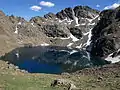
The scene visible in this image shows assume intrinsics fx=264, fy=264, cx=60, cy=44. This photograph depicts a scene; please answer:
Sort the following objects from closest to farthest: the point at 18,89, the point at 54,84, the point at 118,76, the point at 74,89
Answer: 1. the point at 18,89
2. the point at 74,89
3. the point at 54,84
4. the point at 118,76

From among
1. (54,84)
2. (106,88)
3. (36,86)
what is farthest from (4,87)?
(106,88)

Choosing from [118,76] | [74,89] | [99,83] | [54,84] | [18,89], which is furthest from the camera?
[118,76]

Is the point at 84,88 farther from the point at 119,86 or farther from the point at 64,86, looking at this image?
the point at 119,86

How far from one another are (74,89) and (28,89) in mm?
6531

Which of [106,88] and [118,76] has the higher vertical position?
[118,76]

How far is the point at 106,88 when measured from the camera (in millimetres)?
40094

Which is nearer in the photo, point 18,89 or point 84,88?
point 18,89

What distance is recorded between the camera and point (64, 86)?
3888cm

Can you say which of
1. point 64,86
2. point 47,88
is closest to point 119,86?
point 64,86

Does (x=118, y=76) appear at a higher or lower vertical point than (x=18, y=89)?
higher

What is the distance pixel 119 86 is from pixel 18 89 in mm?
15816

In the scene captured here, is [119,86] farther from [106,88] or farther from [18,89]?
[18,89]

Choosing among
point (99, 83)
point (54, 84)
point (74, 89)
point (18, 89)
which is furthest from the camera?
point (99, 83)

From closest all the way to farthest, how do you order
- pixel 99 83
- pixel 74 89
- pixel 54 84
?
pixel 74 89, pixel 54 84, pixel 99 83
